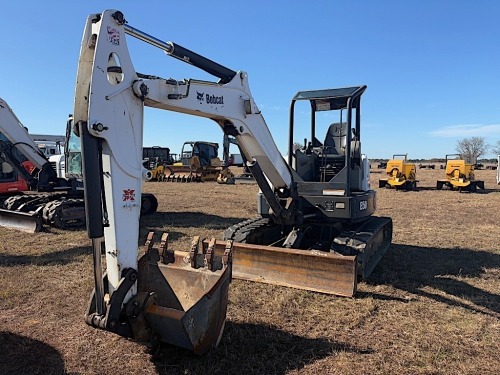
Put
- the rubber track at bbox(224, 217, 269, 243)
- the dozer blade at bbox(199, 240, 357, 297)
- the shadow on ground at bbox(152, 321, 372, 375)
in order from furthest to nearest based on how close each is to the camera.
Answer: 1. the rubber track at bbox(224, 217, 269, 243)
2. the dozer blade at bbox(199, 240, 357, 297)
3. the shadow on ground at bbox(152, 321, 372, 375)

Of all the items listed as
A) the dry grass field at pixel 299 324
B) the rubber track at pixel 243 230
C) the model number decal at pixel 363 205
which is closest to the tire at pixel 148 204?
the dry grass field at pixel 299 324

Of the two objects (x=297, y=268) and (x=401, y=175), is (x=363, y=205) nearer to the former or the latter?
(x=297, y=268)

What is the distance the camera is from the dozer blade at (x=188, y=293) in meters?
3.57

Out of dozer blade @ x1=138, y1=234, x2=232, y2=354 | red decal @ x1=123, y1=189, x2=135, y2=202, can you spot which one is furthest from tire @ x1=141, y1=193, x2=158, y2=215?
red decal @ x1=123, y1=189, x2=135, y2=202

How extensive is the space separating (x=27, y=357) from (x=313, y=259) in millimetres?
3477

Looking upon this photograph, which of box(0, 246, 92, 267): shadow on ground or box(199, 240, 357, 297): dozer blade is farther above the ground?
box(199, 240, 357, 297): dozer blade

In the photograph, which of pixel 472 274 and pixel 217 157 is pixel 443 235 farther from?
pixel 217 157

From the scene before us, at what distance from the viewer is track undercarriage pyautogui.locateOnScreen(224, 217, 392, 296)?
17.9ft

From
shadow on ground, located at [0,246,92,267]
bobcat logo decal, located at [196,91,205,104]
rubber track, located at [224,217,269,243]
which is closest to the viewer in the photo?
bobcat logo decal, located at [196,91,205,104]

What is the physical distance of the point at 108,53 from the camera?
3434 millimetres

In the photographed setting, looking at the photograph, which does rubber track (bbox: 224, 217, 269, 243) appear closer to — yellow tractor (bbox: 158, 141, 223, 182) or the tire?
the tire

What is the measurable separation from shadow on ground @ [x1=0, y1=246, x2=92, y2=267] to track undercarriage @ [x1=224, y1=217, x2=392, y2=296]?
282cm

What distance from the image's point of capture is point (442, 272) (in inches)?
263

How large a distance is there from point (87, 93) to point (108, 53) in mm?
389
